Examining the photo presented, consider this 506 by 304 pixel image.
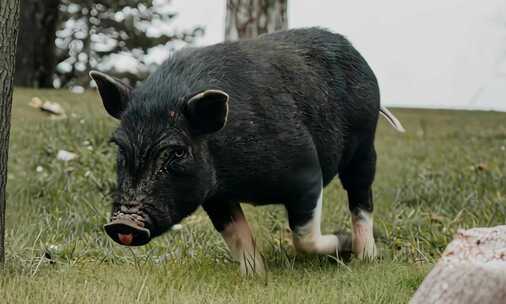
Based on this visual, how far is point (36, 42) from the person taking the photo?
604 inches

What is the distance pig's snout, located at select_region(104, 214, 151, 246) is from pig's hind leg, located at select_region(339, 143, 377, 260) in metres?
1.67

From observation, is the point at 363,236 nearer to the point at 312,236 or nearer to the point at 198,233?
the point at 312,236

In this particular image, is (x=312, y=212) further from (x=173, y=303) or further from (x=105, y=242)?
(x=105, y=242)

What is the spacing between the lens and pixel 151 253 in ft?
16.1

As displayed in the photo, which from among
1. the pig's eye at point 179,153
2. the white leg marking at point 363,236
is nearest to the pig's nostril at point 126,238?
the pig's eye at point 179,153

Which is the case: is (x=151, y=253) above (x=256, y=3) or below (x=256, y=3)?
below

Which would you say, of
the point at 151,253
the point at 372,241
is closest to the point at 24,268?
the point at 151,253

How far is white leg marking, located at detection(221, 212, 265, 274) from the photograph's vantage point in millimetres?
4314

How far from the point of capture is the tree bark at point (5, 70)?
14.0 feet

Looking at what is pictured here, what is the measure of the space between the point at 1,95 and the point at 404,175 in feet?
14.8

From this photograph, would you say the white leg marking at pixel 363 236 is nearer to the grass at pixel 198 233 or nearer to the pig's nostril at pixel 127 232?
the grass at pixel 198 233

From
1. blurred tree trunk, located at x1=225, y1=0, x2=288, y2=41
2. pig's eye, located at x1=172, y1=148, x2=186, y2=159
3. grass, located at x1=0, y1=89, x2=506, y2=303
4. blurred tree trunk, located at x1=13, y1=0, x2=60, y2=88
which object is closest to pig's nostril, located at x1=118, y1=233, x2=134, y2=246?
grass, located at x1=0, y1=89, x2=506, y2=303

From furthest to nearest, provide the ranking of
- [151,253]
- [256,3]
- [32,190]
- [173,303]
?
[256,3] → [32,190] → [151,253] → [173,303]

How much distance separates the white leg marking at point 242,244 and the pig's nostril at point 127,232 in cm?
80
